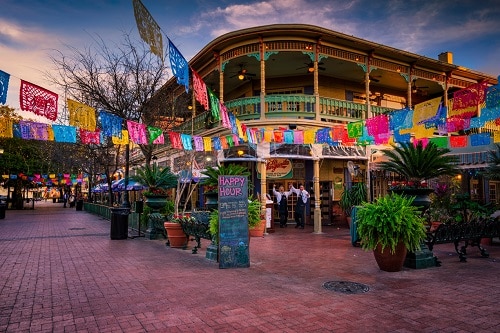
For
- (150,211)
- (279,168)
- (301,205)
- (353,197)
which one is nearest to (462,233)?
(353,197)

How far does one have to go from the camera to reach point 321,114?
16938 millimetres

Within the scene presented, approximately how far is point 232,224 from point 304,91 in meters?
13.6

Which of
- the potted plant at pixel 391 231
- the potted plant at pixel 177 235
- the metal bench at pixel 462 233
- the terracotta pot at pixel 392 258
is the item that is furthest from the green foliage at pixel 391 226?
the potted plant at pixel 177 235

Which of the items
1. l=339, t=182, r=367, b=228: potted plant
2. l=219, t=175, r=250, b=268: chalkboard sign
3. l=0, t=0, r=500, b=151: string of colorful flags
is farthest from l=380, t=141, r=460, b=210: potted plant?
l=339, t=182, r=367, b=228: potted plant

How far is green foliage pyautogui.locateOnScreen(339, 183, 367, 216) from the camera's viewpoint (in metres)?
15.5

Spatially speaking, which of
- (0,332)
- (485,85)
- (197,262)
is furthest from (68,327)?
(485,85)

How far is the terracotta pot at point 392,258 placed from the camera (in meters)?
7.16

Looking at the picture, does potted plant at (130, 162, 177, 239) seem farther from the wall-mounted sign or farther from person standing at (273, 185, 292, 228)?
the wall-mounted sign

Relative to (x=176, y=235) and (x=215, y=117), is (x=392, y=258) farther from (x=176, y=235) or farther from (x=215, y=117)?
(x=215, y=117)

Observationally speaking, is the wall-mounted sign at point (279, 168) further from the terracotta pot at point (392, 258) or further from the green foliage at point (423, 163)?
the terracotta pot at point (392, 258)

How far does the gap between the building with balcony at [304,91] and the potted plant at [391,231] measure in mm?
7054

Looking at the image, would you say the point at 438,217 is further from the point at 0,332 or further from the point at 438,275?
the point at 0,332

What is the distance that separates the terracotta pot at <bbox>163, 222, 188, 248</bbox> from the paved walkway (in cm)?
122

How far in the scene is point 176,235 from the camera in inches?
424
